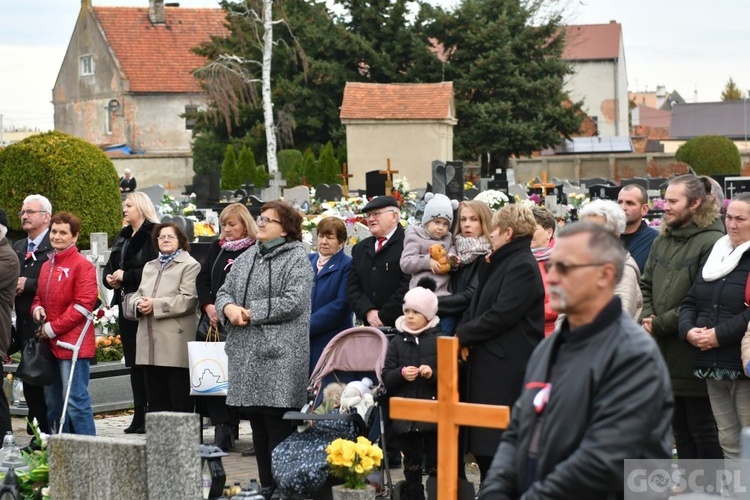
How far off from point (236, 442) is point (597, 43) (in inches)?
2597

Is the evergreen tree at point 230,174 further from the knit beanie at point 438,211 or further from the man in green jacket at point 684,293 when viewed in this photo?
the man in green jacket at point 684,293

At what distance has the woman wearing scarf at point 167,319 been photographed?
9.48 m

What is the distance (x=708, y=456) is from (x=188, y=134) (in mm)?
58512

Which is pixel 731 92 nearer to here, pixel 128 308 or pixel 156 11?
pixel 156 11

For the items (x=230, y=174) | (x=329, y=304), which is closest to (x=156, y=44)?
(x=230, y=174)

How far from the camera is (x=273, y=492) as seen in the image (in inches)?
297

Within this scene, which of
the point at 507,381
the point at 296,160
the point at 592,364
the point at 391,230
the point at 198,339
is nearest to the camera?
the point at 592,364

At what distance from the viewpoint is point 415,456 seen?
24.2ft

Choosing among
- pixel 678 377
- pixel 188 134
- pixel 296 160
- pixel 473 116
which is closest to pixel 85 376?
pixel 678 377

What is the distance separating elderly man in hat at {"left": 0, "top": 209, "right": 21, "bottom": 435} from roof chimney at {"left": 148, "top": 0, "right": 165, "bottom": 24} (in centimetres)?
5662

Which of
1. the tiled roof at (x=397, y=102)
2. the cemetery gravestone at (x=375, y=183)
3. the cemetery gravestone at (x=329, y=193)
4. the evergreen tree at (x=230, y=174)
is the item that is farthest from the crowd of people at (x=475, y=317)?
the evergreen tree at (x=230, y=174)

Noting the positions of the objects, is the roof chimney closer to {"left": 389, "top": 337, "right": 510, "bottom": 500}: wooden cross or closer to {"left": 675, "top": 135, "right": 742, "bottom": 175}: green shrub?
{"left": 675, "top": 135, "right": 742, "bottom": 175}: green shrub

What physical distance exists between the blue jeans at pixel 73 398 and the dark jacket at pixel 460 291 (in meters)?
2.91

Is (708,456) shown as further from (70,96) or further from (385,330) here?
(70,96)
